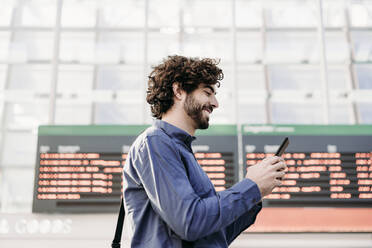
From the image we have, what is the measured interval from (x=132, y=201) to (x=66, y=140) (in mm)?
2255

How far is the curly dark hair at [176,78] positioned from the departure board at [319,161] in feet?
6.34

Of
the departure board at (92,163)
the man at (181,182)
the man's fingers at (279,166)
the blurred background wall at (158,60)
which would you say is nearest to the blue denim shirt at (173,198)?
the man at (181,182)

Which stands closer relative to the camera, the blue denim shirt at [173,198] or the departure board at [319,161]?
the blue denim shirt at [173,198]

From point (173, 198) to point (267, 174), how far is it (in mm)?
311

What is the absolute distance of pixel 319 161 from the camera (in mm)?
3121

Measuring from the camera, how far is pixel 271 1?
5730 millimetres

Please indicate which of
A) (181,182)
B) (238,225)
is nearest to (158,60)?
(238,225)

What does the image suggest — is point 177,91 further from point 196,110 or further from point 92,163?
point 92,163

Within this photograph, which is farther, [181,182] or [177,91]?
[177,91]

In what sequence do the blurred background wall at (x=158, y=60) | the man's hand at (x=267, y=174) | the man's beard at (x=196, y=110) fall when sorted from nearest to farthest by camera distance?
the man's hand at (x=267, y=174) < the man's beard at (x=196, y=110) < the blurred background wall at (x=158, y=60)

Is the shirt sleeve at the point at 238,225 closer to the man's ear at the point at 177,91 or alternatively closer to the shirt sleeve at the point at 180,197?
the shirt sleeve at the point at 180,197

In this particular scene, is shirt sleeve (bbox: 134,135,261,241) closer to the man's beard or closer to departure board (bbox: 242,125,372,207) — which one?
the man's beard

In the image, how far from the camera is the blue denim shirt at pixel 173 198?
37.9 inches

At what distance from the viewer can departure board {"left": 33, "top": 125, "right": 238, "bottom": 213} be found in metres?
3.03
